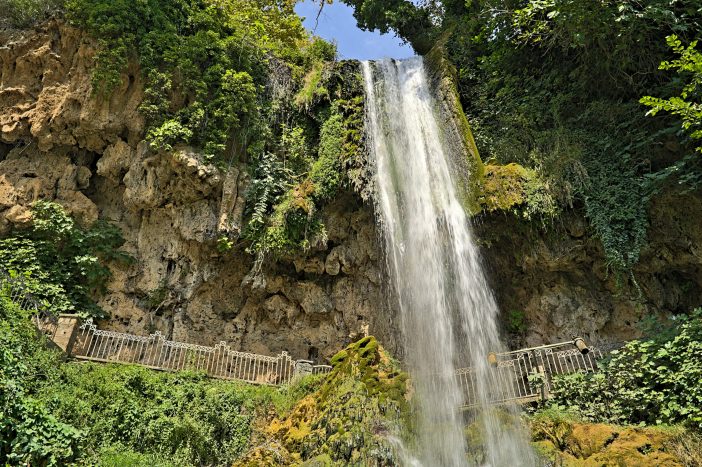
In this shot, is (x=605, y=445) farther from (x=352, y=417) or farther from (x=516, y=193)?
(x=516, y=193)

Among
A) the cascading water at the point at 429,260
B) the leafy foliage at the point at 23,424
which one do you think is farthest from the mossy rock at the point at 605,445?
the leafy foliage at the point at 23,424

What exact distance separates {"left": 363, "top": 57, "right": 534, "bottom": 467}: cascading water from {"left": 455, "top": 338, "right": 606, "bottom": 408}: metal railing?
4.5 inches

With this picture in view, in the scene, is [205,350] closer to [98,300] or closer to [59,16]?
[98,300]

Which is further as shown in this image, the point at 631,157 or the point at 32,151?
the point at 32,151

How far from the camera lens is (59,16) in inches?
472

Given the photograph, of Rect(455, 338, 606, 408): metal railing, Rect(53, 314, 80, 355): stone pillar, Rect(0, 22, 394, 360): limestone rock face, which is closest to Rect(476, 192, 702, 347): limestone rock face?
Rect(455, 338, 606, 408): metal railing

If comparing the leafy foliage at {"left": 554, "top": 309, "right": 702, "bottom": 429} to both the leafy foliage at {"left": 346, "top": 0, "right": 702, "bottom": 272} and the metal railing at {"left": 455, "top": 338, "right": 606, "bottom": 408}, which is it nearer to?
the metal railing at {"left": 455, "top": 338, "right": 606, "bottom": 408}

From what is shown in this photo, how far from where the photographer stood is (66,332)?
29.0 feet

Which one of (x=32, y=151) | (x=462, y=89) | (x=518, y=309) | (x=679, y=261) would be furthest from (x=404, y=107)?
(x=32, y=151)

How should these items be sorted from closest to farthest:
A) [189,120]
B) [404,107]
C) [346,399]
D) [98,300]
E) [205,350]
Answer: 1. [346,399]
2. [205,350]
3. [98,300]
4. [189,120]
5. [404,107]

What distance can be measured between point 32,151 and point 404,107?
31.8 ft

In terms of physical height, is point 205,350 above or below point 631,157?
below

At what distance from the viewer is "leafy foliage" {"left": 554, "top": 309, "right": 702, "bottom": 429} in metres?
6.74

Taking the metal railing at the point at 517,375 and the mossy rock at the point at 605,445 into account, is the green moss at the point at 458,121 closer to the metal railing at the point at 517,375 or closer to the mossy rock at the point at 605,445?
the metal railing at the point at 517,375
